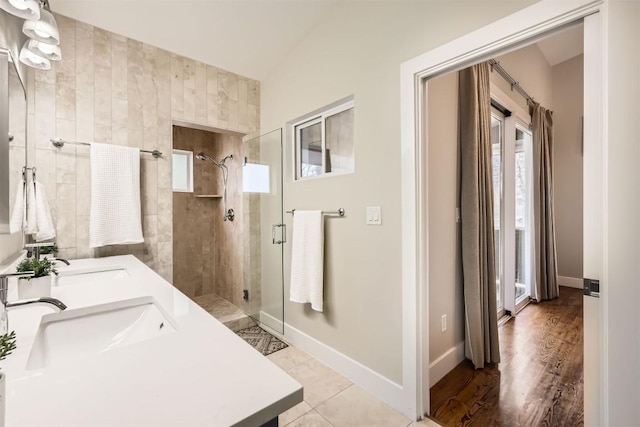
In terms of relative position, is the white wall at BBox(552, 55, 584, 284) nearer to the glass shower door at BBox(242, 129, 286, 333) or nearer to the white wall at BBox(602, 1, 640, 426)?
the white wall at BBox(602, 1, 640, 426)

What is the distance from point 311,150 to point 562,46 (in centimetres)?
371

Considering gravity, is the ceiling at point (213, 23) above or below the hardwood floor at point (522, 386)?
above

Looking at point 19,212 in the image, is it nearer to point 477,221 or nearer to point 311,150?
point 311,150

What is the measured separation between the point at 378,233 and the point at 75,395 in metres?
1.55

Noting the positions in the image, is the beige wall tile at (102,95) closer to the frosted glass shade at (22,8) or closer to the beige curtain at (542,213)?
the frosted glass shade at (22,8)

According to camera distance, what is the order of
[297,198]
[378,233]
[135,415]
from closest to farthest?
[135,415], [378,233], [297,198]

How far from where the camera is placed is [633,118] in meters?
0.98

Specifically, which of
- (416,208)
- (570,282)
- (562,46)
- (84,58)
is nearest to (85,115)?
(84,58)

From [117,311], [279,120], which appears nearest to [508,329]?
[279,120]

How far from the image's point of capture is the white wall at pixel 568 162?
158 inches

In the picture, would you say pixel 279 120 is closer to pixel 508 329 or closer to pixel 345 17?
pixel 345 17

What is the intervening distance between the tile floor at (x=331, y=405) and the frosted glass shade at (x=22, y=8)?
2.22m

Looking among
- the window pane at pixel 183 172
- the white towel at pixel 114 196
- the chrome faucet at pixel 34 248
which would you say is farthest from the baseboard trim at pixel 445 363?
the window pane at pixel 183 172

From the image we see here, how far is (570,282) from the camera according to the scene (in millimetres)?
4109
